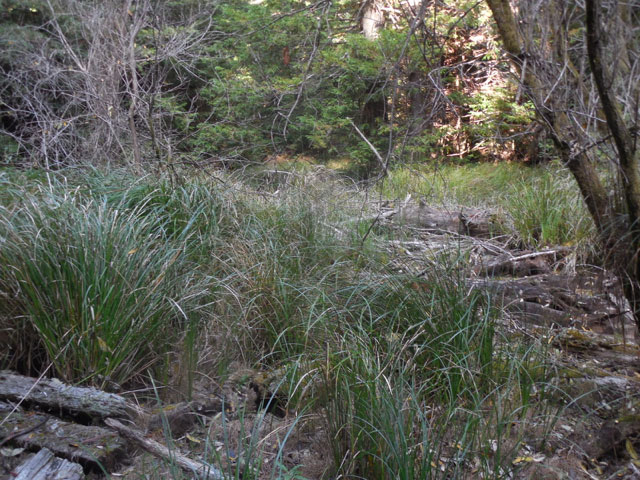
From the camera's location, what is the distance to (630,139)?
9.31 ft

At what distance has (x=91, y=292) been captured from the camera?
2873 mm

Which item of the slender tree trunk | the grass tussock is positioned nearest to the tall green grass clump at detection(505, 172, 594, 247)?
the slender tree trunk

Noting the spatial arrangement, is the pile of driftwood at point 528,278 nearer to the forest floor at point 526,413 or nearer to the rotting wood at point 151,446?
the forest floor at point 526,413

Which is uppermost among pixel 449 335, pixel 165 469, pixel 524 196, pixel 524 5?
pixel 524 5

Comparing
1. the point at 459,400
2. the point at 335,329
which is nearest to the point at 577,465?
the point at 459,400

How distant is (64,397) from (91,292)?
1.81 ft

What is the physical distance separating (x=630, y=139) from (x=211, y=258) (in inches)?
110

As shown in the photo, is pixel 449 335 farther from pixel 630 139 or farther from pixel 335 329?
pixel 630 139

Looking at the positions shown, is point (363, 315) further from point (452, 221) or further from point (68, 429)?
point (452, 221)

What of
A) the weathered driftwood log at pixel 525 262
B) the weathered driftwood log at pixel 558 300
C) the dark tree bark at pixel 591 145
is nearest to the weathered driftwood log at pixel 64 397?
the weathered driftwood log at pixel 558 300

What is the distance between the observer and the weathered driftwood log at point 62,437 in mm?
2273

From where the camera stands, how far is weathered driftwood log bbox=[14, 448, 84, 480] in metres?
2.12

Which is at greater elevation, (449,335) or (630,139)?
(630,139)

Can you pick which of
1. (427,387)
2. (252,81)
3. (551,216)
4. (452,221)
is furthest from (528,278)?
(252,81)
